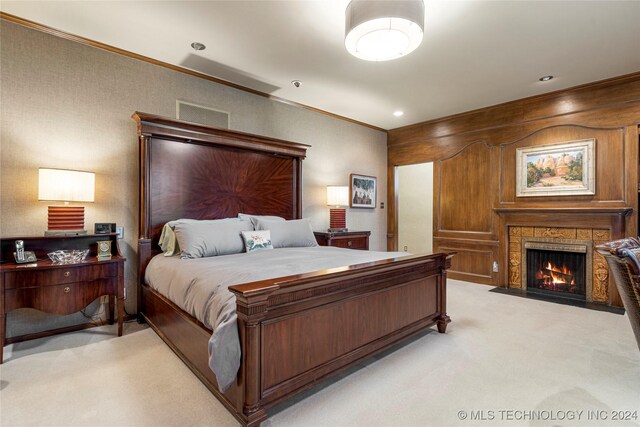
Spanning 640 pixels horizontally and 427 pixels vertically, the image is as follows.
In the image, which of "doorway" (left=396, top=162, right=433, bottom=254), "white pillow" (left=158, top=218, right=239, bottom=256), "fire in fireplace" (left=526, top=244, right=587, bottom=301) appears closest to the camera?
"white pillow" (left=158, top=218, right=239, bottom=256)

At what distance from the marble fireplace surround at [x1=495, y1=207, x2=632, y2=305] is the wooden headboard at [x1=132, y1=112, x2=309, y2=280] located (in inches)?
123

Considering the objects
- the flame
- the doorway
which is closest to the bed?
the flame

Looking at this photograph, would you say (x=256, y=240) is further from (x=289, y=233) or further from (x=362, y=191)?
(x=362, y=191)

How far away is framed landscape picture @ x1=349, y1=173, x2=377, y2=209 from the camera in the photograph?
546 cm

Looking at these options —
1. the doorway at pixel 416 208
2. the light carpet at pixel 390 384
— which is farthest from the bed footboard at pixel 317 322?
the doorway at pixel 416 208

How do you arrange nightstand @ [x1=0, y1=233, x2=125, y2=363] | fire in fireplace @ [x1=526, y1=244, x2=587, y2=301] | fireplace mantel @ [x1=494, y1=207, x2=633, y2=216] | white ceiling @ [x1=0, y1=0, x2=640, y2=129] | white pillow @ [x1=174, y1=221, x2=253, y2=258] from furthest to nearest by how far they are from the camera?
fire in fireplace @ [x1=526, y1=244, x2=587, y2=301] < fireplace mantel @ [x1=494, y1=207, x2=633, y2=216] < white pillow @ [x1=174, y1=221, x2=253, y2=258] < white ceiling @ [x1=0, y1=0, x2=640, y2=129] < nightstand @ [x1=0, y1=233, x2=125, y2=363]

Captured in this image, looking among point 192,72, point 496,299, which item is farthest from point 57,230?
point 496,299

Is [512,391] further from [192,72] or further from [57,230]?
[192,72]

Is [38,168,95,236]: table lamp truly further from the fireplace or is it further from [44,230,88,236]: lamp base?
the fireplace

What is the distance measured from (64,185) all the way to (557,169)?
5.51m

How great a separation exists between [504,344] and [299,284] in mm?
2014

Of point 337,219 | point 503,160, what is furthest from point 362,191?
point 503,160

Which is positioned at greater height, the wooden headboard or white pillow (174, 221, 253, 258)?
the wooden headboard

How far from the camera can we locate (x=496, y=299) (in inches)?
157
